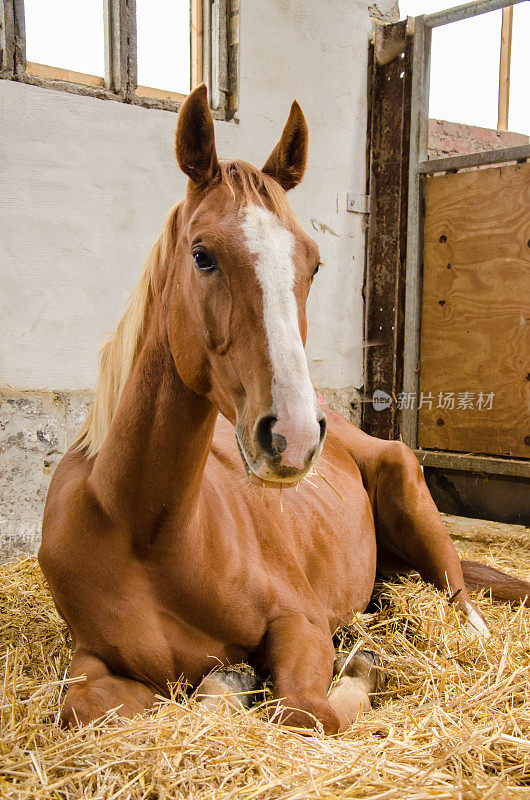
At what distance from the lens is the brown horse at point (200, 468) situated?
1403mm

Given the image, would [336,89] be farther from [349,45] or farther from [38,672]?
[38,672]

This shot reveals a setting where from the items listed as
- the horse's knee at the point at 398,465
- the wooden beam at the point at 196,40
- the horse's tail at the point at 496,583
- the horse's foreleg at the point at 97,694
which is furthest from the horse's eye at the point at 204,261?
the wooden beam at the point at 196,40

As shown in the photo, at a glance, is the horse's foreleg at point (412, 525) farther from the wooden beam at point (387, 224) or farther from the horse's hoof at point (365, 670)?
the wooden beam at point (387, 224)

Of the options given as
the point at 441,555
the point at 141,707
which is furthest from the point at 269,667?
the point at 441,555

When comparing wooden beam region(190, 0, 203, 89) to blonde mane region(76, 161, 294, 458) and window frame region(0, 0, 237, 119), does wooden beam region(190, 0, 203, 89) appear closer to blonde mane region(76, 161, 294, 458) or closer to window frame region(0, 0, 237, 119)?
window frame region(0, 0, 237, 119)

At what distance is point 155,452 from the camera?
5.41ft

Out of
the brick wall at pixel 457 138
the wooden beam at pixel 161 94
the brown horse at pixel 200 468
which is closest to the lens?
the brown horse at pixel 200 468

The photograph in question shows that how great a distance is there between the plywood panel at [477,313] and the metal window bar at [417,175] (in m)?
0.05

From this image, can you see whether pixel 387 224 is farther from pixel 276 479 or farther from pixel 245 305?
pixel 276 479

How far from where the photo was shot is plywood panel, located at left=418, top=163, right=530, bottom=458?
14.0ft

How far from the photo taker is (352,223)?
191 inches

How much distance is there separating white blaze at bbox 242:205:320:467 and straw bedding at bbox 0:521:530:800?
1.91 ft

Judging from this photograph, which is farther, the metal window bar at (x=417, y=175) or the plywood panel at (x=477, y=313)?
the metal window bar at (x=417, y=175)

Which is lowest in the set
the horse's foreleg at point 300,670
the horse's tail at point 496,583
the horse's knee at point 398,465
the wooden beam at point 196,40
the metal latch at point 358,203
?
the horse's tail at point 496,583
